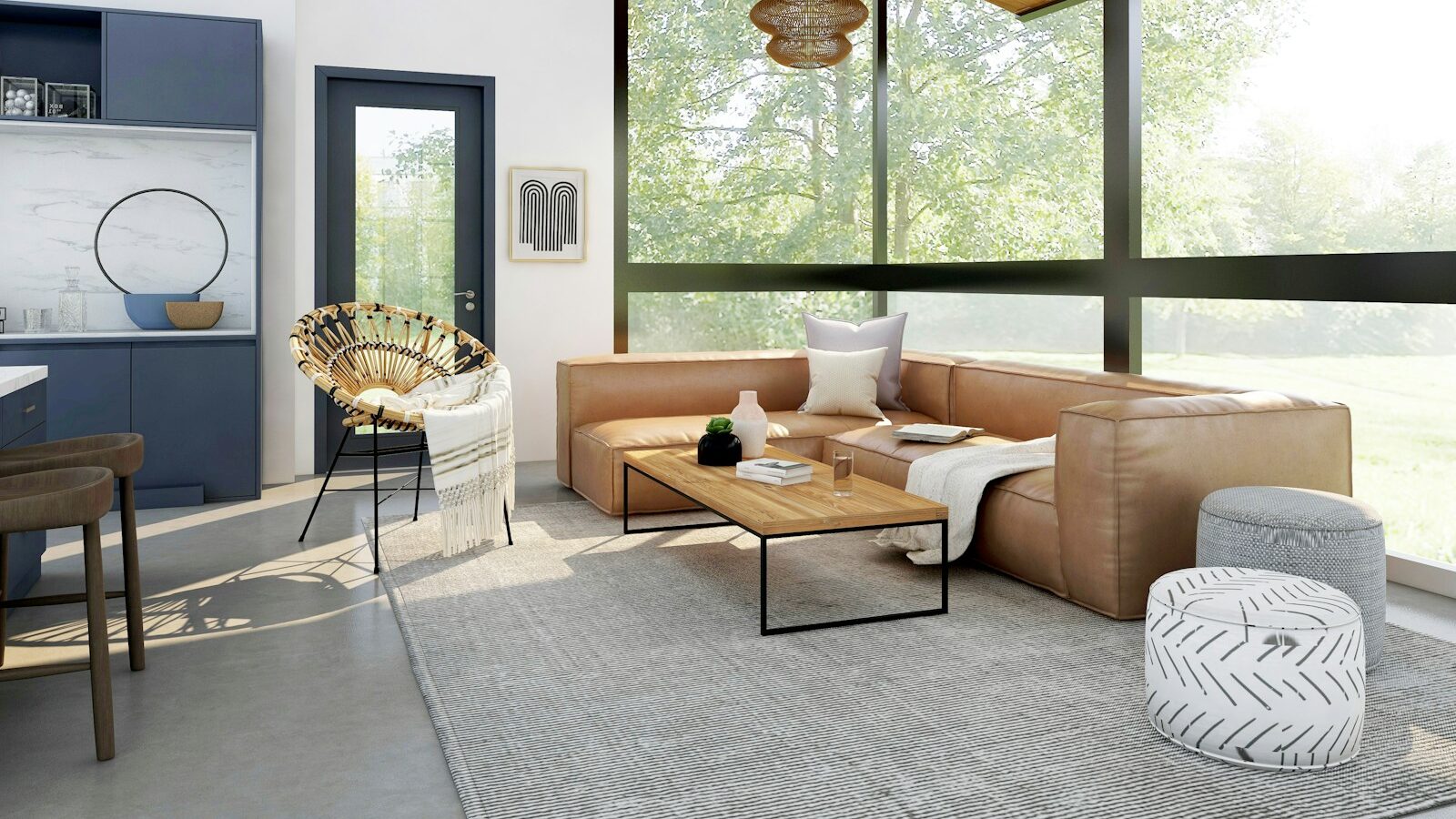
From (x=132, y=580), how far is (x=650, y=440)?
2345mm

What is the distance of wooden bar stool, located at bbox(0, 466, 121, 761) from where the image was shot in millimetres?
2248

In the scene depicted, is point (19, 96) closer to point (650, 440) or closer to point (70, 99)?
point (70, 99)

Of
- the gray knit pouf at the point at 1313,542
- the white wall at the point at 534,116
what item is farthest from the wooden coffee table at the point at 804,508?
the white wall at the point at 534,116

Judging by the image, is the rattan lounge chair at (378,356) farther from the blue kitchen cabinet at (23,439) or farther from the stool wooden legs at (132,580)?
the stool wooden legs at (132,580)

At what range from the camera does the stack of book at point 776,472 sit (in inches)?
149

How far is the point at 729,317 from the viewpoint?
6.88 metres

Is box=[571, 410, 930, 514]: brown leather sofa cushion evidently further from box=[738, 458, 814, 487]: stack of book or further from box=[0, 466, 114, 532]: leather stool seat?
box=[0, 466, 114, 532]: leather stool seat

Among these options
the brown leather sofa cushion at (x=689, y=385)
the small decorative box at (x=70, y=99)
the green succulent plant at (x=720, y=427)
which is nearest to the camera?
the green succulent plant at (x=720, y=427)

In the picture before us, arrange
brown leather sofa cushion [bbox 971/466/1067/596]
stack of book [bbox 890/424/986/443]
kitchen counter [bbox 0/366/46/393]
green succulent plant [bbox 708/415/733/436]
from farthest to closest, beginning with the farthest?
1. stack of book [bbox 890/424/986/443]
2. green succulent plant [bbox 708/415/733/436]
3. brown leather sofa cushion [bbox 971/466/1067/596]
4. kitchen counter [bbox 0/366/46/393]

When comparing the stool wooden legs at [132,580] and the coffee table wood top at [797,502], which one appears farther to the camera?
the coffee table wood top at [797,502]

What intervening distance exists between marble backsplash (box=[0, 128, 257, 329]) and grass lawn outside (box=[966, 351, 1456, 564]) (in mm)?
4654

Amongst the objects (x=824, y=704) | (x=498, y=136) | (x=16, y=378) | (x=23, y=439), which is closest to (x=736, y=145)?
(x=498, y=136)

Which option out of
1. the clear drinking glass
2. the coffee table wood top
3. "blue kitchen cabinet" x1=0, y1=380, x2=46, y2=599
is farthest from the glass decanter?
the clear drinking glass

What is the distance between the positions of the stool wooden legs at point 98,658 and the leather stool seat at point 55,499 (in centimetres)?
6
